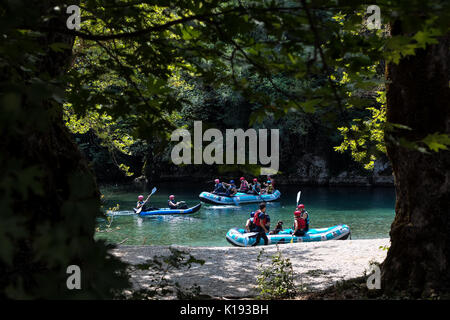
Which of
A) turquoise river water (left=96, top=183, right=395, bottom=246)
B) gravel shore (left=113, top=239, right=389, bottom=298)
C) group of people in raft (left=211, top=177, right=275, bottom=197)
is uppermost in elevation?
gravel shore (left=113, top=239, right=389, bottom=298)

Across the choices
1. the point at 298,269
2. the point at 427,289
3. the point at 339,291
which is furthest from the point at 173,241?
Result: the point at 427,289

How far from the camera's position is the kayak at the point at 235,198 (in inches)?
989

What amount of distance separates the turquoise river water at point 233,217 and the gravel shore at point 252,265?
12.5 feet

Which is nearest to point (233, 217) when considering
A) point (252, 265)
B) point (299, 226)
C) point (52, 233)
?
point (299, 226)

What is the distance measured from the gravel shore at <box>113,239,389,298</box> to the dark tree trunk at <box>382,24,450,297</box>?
206cm

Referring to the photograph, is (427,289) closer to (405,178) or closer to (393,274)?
(393,274)

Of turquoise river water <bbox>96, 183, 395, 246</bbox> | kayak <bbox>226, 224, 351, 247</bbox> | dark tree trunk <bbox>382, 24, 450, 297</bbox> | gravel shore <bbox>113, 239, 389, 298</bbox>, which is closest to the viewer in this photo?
dark tree trunk <bbox>382, 24, 450, 297</bbox>

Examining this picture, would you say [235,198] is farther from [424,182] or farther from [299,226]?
[424,182]

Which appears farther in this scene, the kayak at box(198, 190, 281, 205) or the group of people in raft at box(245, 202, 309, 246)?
the kayak at box(198, 190, 281, 205)

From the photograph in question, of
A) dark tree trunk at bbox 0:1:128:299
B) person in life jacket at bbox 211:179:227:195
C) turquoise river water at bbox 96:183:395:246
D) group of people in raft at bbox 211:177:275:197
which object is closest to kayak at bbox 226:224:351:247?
turquoise river water at bbox 96:183:395:246

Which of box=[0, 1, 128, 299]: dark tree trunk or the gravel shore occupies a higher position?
box=[0, 1, 128, 299]: dark tree trunk

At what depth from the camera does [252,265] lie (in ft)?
28.2

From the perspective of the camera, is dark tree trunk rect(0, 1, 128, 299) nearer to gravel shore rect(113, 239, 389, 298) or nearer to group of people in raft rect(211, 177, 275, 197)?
gravel shore rect(113, 239, 389, 298)

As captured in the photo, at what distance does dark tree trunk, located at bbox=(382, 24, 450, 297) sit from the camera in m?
4.55
